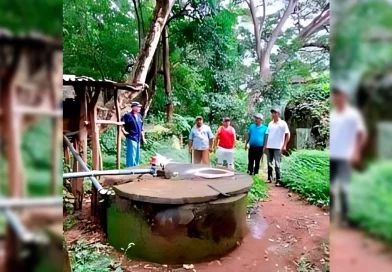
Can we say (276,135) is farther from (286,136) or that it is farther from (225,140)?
(225,140)

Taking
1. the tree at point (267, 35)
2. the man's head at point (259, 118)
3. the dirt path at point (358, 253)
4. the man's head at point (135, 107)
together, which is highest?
the tree at point (267, 35)

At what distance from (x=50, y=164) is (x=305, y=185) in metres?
1.68

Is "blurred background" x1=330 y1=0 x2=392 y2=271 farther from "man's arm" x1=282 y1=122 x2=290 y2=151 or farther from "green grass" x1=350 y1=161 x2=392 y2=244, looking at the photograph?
"man's arm" x1=282 y1=122 x2=290 y2=151

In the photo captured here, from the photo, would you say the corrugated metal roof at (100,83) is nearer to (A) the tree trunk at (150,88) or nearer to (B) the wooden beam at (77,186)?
(A) the tree trunk at (150,88)

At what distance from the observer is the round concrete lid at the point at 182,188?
80.7 inches

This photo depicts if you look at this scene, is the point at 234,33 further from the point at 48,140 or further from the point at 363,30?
the point at 48,140

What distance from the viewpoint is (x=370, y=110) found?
60 centimetres

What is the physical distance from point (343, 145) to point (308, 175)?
4.52 feet

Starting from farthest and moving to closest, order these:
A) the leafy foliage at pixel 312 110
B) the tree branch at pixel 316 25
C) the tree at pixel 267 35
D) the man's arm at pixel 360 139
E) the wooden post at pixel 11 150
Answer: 1. the tree at pixel 267 35
2. the leafy foliage at pixel 312 110
3. the tree branch at pixel 316 25
4. the man's arm at pixel 360 139
5. the wooden post at pixel 11 150

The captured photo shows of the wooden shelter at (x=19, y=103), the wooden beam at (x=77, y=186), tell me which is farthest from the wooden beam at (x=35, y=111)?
the wooden beam at (x=77, y=186)

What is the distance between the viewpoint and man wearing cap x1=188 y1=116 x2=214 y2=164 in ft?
6.72

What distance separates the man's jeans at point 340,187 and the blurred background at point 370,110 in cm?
1

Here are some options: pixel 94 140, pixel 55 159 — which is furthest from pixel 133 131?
pixel 55 159

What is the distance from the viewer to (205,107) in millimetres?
2104
